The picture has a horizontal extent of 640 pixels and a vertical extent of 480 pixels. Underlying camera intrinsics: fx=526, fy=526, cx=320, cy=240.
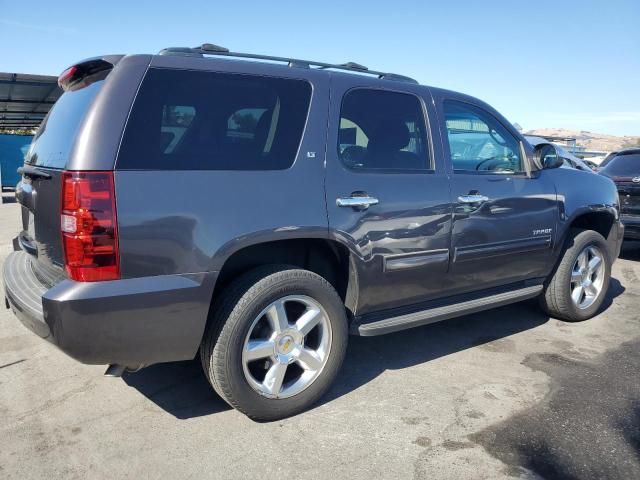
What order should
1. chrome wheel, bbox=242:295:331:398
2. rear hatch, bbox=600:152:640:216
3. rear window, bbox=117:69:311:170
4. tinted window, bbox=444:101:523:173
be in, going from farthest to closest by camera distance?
rear hatch, bbox=600:152:640:216 < tinted window, bbox=444:101:523:173 < chrome wheel, bbox=242:295:331:398 < rear window, bbox=117:69:311:170

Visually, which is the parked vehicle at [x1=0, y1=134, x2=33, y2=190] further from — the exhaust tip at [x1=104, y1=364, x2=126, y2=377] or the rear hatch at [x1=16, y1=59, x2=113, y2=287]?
the exhaust tip at [x1=104, y1=364, x2=126, y2=377]

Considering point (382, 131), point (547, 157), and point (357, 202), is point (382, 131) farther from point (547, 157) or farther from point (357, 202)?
point (547, 157)

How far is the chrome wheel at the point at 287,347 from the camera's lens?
2.82 meters

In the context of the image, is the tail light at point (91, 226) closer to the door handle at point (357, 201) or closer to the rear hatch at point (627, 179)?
the door handle at point (357, 201)

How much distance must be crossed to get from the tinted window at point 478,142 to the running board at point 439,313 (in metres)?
0.95

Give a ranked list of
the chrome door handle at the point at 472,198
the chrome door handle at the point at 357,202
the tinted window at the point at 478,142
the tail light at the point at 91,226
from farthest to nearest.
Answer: the tinted window at the point at 478,142
the chrome door handle at the point at 472,198
the chrome door handle at the point at 357,202
the tail light at the point at 91,226

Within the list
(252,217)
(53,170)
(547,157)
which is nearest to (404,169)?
(252,217)

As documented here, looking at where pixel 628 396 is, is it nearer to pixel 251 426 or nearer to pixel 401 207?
pixel 401 207

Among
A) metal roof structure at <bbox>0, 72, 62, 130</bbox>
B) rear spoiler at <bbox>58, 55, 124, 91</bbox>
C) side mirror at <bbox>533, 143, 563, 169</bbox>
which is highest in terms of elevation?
metal roof structure at <bbox>0, 72, 62, 130</bbox>

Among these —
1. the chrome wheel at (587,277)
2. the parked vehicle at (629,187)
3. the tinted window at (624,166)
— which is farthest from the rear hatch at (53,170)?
the tinted window at (624,166)

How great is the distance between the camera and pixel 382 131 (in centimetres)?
337

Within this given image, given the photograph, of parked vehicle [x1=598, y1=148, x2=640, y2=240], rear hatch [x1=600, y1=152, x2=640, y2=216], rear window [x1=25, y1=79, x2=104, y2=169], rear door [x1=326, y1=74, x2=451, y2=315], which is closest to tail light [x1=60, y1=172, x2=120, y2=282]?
rear window [x1=25, y1=79, x2=104, y2=169]

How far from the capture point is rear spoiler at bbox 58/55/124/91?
8.52 feet

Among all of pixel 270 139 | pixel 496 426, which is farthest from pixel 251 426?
pixel 270 139
